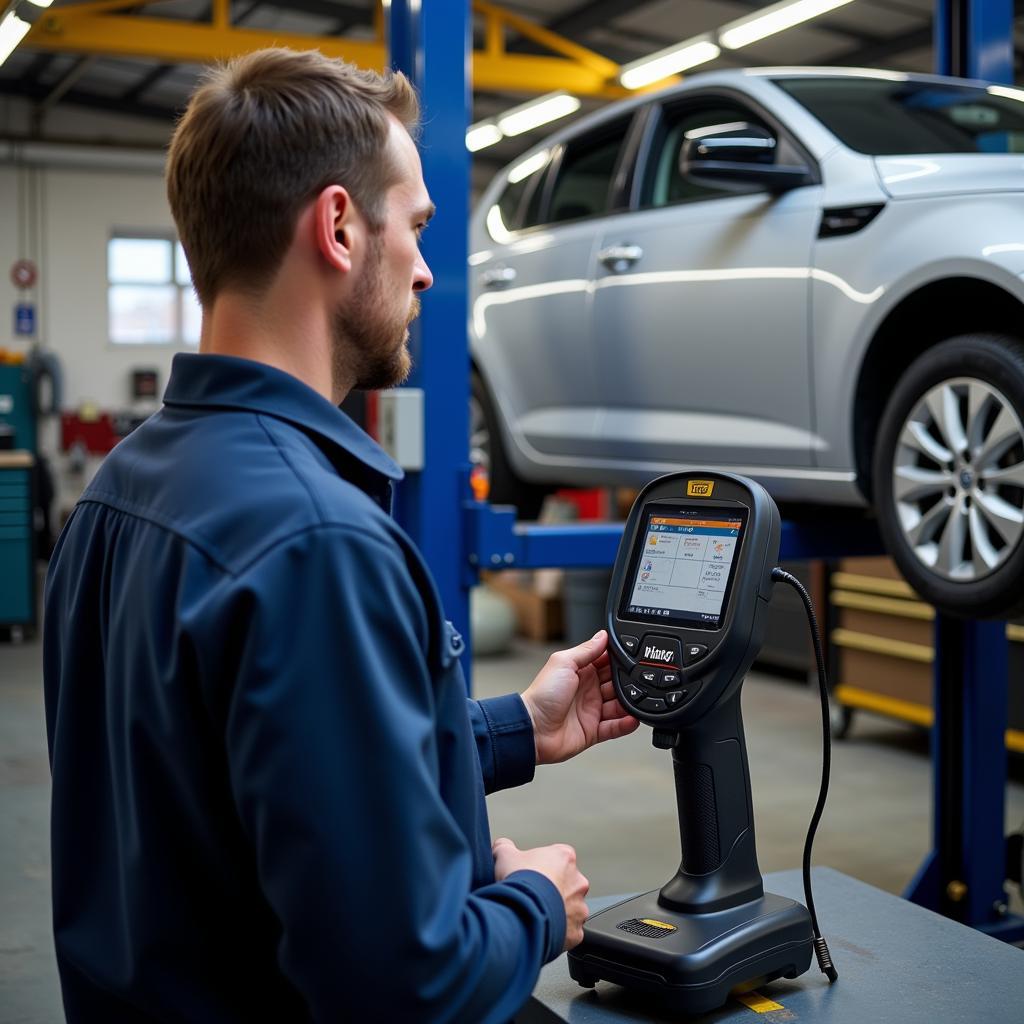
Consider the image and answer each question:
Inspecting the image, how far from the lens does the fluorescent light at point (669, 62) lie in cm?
904

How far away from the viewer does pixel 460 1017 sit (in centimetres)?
87

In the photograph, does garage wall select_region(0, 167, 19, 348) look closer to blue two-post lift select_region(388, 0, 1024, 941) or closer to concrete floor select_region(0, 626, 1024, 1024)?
concrete floor select_region(0, 626, 1024, 1024)

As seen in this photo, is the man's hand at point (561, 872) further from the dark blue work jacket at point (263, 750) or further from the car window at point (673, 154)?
the car window at point (673, 154)

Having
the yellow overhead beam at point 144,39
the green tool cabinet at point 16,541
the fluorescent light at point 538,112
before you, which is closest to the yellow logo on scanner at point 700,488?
the yellow overhead beam at point 144,39

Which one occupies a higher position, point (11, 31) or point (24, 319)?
point (11, 31)

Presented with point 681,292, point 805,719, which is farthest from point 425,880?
point 805,719

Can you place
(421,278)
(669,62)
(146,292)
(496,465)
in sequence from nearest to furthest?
(421,278) < (496,465) < (669,62) < (146,292)

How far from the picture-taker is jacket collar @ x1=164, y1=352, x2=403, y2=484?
96 centimetres

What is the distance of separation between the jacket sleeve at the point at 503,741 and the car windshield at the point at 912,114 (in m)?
2.08

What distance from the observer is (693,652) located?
1.25 m

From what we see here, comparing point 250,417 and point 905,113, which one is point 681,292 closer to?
point 905,113

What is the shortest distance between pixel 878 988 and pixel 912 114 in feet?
7.94

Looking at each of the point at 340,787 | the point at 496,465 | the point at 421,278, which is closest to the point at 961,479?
the point at 421,278

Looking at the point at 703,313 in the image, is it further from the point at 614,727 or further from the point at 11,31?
the point at 11,31
